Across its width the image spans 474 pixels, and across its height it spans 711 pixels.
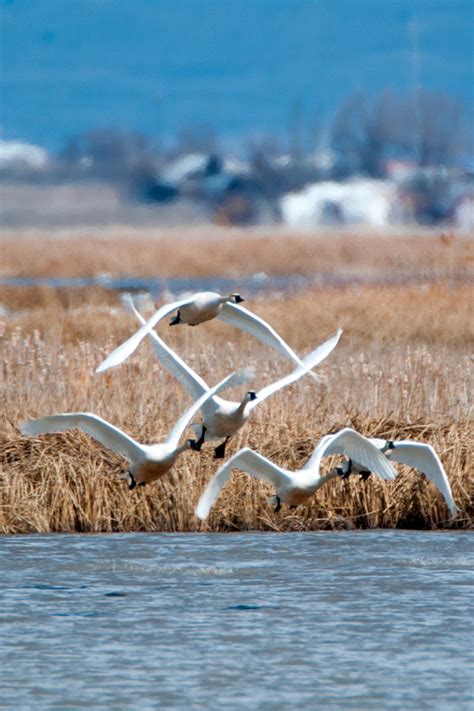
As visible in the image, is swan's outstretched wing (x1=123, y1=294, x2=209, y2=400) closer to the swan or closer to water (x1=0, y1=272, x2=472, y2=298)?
the swan

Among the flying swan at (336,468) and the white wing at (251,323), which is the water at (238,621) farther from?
the white wing at (251,323)

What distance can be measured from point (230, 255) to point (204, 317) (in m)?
31.0

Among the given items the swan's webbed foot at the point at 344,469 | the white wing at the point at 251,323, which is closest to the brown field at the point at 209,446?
the white wing at the point at 251,323

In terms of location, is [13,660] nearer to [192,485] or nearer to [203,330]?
[192,485]

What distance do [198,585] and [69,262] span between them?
3105 centimetres

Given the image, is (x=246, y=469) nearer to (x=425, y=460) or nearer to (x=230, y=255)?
(x=425, y=460)

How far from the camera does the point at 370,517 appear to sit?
11297 millimetres

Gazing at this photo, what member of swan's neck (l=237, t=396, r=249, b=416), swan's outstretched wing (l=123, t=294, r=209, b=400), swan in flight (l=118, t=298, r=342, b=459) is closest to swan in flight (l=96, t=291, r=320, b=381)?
swan in flight (l=118, t=298, r=342, b=459)

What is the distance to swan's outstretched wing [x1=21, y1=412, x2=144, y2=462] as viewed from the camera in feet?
30.8

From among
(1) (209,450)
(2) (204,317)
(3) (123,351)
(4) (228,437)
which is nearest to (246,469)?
(4) (228,437)

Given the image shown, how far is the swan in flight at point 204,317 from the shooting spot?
860cm

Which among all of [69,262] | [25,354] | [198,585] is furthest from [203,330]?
[69,262]

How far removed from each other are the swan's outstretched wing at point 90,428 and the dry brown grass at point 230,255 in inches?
869

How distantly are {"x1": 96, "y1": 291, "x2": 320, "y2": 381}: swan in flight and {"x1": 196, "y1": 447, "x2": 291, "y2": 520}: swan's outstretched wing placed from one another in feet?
2.02
